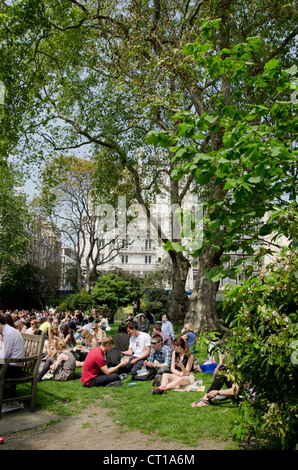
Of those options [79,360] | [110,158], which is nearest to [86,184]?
[110,158]

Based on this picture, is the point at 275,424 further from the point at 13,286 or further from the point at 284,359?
the point at 13,286

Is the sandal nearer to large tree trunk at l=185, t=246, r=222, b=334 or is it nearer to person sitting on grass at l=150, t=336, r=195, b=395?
person sitting on grass at l=150, t=336, r=195, b=395

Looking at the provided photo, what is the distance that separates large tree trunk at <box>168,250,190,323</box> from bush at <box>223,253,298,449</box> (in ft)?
45.2

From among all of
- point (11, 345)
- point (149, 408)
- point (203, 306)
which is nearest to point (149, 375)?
point (149, 408)

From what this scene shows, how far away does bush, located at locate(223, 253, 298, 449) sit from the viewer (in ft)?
10.2

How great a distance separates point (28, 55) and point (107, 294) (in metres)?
21.0

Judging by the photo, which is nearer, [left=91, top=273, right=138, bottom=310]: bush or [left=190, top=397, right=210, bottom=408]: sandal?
[left=190, top=397, right=210, bottom=408]: sandal

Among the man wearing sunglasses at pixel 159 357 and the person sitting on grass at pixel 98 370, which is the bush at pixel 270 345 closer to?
the person sitting on grass at pixel 98 370

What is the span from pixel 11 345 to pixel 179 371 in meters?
3.83

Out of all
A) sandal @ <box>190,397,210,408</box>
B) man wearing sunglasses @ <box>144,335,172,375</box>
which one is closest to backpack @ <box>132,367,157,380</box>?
man wearing sunglasses @ <box>144,335,172,375</box>

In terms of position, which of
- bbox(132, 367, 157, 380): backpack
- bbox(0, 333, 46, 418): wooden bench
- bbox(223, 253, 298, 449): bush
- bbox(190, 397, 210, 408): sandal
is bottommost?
bbox(132, 367, 157, 380): backpack

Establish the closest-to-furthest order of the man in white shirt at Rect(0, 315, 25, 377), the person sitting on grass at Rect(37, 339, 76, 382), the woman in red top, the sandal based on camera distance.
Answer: the man in white shirt at Rect(0, 315, 25, 377)
the sandal
the woman in red top
the person sitting on grass at Rect(37, 339, 76, 382)

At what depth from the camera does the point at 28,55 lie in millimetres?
13688

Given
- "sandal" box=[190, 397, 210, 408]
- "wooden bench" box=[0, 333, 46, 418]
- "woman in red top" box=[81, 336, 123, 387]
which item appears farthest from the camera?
"woman in red top" box=[81, 336, 123, 387]
